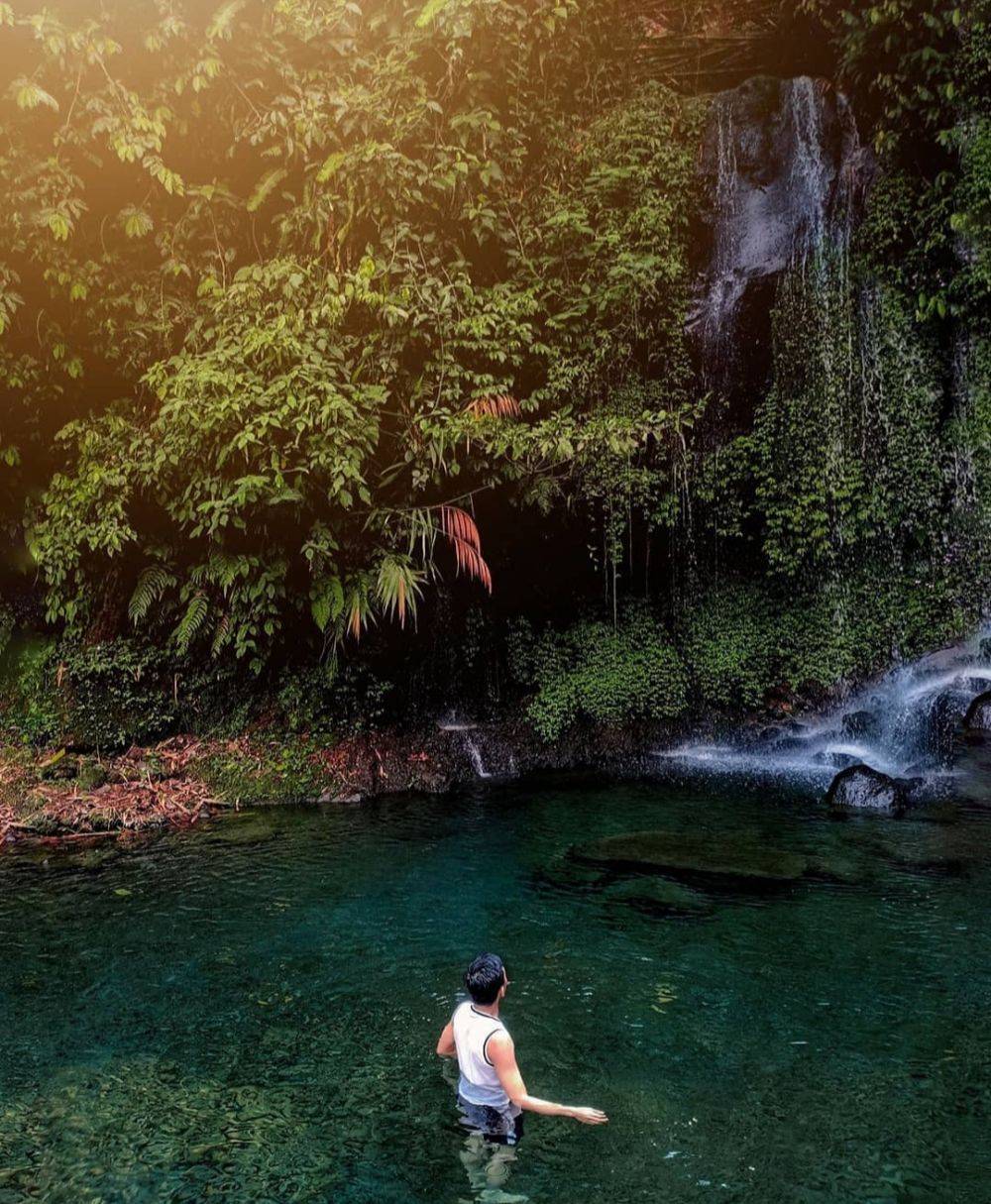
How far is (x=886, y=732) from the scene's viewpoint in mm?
11977

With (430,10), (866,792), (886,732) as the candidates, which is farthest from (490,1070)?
(430,10)

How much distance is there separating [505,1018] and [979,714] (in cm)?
811

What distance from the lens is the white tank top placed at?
13.0ft

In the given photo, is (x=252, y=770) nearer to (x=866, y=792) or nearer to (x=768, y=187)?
(x=866, y=792)

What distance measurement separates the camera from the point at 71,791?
10602 millimetres

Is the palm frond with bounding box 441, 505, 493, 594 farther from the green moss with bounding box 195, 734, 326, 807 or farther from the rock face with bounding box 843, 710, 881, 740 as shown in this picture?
the rock face with bounding box 843, 710, 881, 740

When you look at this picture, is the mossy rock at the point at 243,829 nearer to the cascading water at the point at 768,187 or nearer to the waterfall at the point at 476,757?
the waterfall at the point at 476,757

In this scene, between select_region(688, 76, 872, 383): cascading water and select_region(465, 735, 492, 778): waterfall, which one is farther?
select_region(688, 76, 872, 383): cascading water

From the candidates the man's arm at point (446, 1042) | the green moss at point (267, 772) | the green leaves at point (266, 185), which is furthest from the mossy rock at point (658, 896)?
the green leaves at point (266, 185)

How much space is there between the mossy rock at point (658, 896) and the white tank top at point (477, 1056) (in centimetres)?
333

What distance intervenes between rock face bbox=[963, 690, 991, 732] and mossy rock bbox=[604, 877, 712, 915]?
17.4 ft

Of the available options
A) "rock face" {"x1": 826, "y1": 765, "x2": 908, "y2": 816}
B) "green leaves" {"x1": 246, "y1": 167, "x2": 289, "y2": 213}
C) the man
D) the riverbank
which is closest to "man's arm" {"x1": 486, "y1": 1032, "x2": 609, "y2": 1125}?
the man

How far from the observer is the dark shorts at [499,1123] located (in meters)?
4.09

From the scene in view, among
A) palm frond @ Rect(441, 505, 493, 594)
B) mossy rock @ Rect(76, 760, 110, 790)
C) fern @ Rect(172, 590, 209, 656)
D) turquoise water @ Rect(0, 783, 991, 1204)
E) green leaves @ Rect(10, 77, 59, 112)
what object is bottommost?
turquoise water @ Rect(0, 783, 991, 1204)
